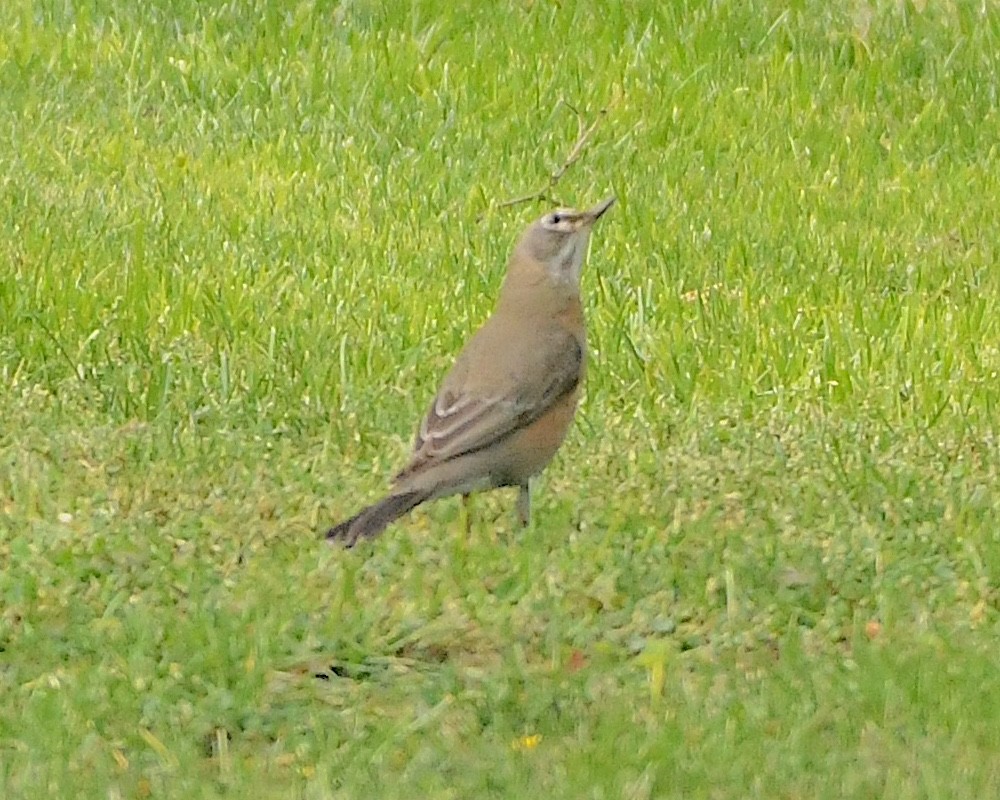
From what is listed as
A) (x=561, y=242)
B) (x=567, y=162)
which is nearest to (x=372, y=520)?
(x=561, y=242)

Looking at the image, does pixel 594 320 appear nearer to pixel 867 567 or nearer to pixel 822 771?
pixel 867 567

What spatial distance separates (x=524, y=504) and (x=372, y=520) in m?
0.67

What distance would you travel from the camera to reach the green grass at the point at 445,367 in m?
5.22

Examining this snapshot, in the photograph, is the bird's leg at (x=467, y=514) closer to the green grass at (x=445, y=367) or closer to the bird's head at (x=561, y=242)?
the green grass at (x=445, y=367)

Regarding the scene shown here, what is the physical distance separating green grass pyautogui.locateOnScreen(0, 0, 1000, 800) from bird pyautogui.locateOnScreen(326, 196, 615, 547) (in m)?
0.15

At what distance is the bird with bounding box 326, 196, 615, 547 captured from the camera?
20.6 ft

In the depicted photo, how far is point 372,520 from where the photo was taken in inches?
238

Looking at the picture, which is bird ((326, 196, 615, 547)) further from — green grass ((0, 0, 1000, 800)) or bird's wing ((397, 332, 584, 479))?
green grass ((0, 0, 1000, 800))

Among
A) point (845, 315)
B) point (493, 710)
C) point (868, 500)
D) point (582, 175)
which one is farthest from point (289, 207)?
point (493, 710)

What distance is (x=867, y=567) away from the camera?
6145mm

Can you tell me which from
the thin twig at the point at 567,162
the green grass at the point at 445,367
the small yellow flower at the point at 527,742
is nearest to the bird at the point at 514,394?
the green grass at the point at 445,367

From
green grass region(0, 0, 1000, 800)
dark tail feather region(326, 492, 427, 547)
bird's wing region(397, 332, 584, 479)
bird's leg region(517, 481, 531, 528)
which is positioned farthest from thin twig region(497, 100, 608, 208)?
dark tail feather region(326, 492, 427, 547)

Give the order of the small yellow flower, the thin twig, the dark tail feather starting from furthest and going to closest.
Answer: the thin twig, the dark tail feather, the small yellow flower

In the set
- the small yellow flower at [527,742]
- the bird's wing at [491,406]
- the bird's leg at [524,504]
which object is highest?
the small yellow flower at [527,742]
